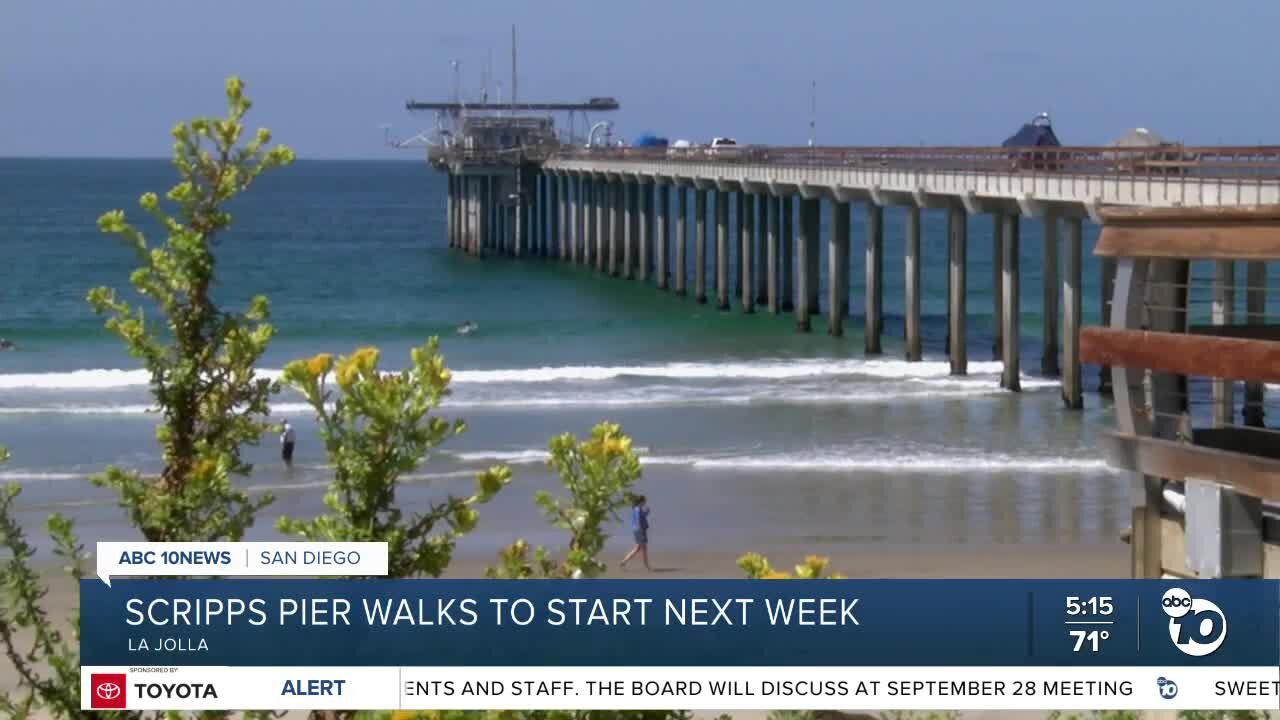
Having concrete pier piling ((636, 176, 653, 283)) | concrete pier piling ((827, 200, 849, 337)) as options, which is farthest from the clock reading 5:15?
concrete pier piling ((636, 176, 653, 283))

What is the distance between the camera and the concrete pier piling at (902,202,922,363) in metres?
36.8

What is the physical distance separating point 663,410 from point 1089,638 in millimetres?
26746

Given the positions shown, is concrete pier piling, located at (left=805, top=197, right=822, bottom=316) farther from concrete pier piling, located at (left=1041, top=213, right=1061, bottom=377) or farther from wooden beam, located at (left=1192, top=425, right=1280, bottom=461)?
wooden beam, located at (left=1192, top=425, right=1280, bottom=461)

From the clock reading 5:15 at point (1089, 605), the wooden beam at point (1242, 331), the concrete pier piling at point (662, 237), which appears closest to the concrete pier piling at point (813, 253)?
the concrete pier piling at point (662, 237)

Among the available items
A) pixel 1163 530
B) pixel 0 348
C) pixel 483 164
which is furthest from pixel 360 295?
pixel 1163 530

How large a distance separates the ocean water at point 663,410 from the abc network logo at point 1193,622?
44.9 feet

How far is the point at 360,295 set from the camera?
64500mm

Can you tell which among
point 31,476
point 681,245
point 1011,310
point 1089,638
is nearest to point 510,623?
point 1089,638

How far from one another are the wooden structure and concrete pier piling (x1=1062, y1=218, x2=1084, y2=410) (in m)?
18.2

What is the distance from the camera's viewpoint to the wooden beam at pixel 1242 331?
36.8 ft

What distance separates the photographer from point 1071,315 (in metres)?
29.4

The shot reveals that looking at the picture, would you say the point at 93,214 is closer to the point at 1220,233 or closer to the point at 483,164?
the point at 483,164

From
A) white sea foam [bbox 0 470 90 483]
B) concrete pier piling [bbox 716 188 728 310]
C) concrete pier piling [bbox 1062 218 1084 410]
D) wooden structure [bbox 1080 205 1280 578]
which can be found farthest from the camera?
concrete pier piling [bbox 716 188 728 310]

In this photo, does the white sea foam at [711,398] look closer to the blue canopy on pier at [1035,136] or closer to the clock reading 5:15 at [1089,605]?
the blue canopy on pier at [1035,136]
